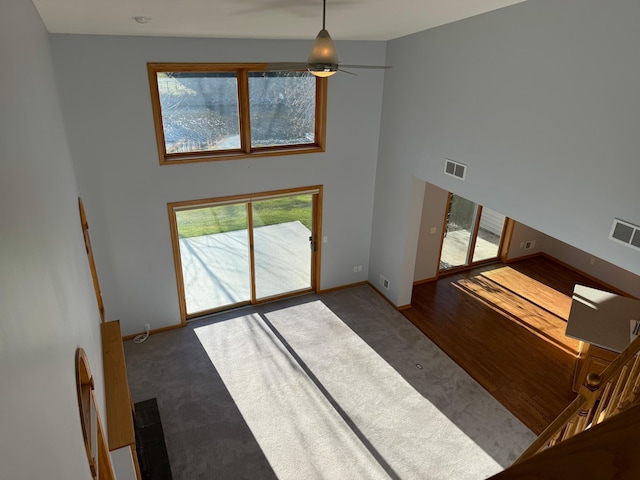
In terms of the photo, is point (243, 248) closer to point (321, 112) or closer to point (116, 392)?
point (321, 112)

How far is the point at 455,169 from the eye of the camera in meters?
5.57

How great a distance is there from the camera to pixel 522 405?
5496 millimetres

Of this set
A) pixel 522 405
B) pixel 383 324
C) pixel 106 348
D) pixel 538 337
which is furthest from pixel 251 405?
pixel 538 337

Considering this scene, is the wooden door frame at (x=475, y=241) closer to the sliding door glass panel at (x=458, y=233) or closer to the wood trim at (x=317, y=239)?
the sliding door glass panel at (x=458, y=233)

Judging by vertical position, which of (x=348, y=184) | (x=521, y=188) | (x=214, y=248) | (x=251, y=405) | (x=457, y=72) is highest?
(x=457, y=72)

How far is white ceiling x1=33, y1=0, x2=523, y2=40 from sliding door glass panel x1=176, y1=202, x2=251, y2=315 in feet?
8.29

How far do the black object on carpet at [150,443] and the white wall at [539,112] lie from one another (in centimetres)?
469

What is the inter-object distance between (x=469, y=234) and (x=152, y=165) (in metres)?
6.15

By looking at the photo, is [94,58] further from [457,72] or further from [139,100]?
[457,72]

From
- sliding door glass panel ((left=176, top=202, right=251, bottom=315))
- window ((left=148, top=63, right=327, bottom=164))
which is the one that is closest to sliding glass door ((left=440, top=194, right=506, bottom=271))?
window ((left=148, top=63, right=327, bottom=164))

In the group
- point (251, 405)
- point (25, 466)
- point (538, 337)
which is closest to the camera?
point (25, 466)

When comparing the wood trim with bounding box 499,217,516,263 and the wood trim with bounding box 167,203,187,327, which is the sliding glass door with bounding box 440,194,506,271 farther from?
the wood trim with bounding box 167,203,187,327

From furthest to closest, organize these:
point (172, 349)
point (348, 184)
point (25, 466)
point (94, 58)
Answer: point (348, 184) → point (172, 349) → point (94, 58) → point (25, 466)

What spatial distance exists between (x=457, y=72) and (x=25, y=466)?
555 centimetres
